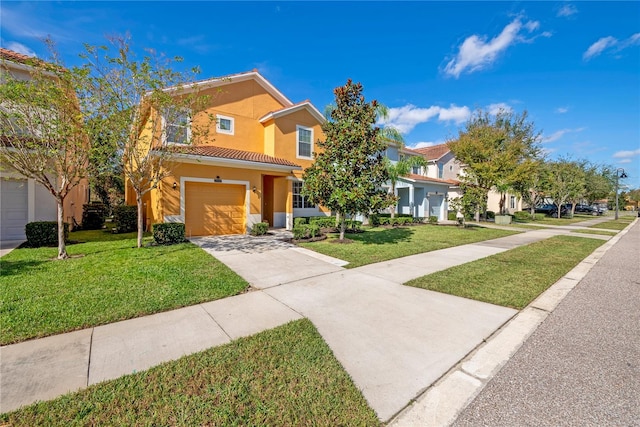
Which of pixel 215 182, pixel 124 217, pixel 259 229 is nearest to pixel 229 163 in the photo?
pixel 215 182

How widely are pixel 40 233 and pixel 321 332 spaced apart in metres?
11.0

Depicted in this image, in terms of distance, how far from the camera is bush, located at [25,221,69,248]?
29.7ft

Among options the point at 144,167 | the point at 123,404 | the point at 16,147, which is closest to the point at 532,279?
the point at 123,404

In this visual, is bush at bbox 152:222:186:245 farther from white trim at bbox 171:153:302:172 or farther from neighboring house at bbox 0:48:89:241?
neighboring house at bbox 0:48:89:241

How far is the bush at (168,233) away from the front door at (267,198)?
231 inches

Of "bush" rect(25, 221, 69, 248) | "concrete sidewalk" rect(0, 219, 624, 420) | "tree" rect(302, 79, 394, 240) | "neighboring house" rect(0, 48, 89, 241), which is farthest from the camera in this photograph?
"neighboring house" rect(0, 48, 89, 241)

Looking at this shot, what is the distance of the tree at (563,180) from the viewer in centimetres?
3350

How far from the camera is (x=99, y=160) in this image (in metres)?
7.97

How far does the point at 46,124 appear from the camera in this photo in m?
7.27

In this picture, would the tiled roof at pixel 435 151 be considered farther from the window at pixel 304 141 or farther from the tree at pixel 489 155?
the window at pixel 304 141

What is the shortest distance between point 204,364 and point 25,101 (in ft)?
28.6

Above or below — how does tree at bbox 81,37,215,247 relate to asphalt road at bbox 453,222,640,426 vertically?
above

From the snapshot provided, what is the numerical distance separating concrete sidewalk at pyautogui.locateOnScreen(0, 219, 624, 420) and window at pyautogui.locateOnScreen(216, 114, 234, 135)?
10770 millimetres

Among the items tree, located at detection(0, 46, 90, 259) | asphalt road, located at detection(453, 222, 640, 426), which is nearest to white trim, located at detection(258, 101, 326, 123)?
tree, located at detection(0, 46, 90, 259)
